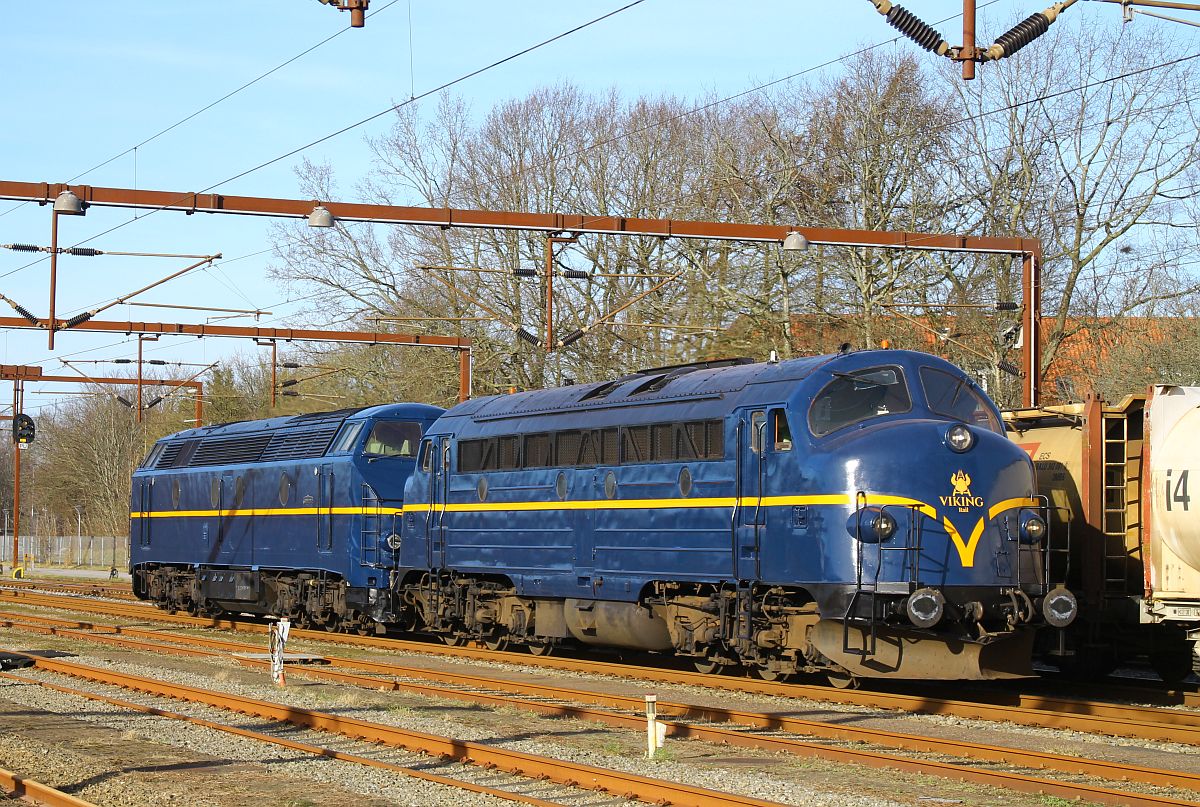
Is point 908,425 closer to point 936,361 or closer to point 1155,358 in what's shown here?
point 936,361

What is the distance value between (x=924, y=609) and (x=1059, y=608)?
5.75 feet

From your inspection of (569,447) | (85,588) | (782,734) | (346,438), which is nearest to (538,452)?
(569,447)

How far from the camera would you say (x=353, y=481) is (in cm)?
2625

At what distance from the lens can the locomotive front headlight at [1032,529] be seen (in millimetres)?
16391

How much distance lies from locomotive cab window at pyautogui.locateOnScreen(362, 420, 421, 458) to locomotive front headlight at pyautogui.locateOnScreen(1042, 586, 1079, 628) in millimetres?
13876

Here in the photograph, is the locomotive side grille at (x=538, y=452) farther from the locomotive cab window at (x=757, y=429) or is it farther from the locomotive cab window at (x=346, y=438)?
the locomotive cab window at (x=346, y=438)

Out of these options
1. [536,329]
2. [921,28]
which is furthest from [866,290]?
[921,28]

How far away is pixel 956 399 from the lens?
56.9ft

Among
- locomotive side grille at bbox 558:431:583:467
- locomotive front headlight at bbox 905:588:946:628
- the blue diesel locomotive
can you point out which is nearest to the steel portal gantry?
the blue diesel locomotive

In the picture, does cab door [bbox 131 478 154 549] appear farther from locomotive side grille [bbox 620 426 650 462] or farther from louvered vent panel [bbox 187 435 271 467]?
locomotive side grille [bbox 620 426 650 462]

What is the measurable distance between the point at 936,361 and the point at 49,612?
25667mm

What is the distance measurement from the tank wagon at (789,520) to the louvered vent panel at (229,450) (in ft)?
33.1

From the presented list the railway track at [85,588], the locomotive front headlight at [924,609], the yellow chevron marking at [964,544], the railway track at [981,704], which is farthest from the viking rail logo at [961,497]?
the railway track at [85,588]

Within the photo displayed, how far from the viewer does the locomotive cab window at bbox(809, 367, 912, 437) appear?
16.7m
